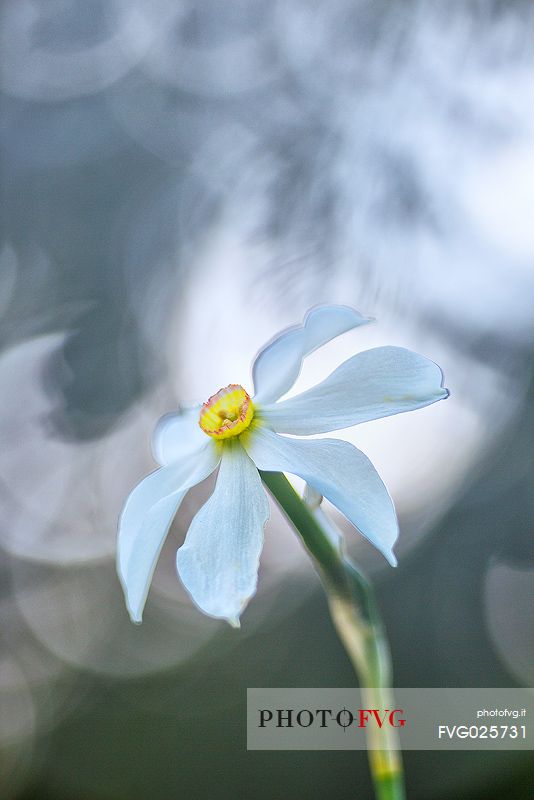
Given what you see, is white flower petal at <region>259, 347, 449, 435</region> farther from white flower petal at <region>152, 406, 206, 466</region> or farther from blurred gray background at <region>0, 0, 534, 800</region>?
blurred gray background at <region>0, 0, 534, 800</region>

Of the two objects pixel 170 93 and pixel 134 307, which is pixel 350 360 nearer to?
pixel 170 93

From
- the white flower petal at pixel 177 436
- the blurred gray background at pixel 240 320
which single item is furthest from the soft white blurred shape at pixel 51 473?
the white flower petal at pixel 177 436

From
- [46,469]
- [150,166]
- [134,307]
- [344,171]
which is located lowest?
[344,171]

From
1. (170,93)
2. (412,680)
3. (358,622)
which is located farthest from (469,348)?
(170,93)

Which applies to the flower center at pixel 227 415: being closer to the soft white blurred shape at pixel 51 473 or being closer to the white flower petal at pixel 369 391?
the white flower petal at pixel 369 391

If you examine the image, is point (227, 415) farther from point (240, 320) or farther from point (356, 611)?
point (240, 320)

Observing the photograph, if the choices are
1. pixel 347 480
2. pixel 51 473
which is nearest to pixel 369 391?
pixel 347 480
